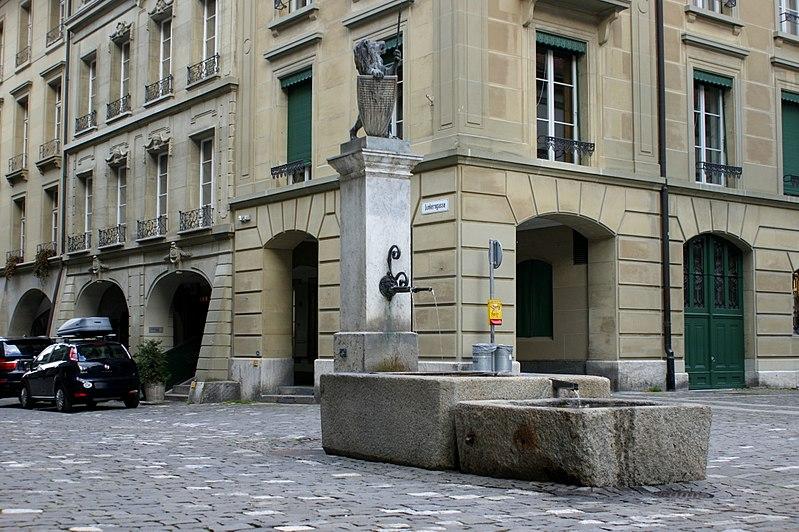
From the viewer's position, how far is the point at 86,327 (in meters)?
25.9

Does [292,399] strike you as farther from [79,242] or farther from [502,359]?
[79,242]

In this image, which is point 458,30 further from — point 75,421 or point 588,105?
point 75,421

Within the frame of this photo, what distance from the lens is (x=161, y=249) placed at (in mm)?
27875

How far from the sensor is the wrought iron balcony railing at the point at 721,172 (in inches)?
909

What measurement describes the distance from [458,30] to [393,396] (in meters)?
10.6

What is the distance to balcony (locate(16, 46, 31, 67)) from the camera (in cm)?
3818

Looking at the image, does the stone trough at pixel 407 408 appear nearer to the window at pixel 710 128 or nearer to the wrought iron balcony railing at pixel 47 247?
the window at pixel 710 128

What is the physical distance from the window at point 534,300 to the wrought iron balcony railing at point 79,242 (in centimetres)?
1527

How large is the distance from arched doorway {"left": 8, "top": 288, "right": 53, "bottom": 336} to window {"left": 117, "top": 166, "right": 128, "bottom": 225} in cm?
788

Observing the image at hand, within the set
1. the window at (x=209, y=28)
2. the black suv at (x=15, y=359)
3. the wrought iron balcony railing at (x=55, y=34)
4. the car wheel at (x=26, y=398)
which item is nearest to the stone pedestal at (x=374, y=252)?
→ the car wheel at (x=26, y=398)

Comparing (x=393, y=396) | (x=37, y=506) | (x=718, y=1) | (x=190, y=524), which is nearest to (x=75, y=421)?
(x=393, y=396)

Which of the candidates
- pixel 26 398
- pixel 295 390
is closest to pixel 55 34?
pixel 26 398

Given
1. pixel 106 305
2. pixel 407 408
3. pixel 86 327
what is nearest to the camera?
pixel 407 408

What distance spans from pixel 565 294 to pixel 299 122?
705 centimetres
